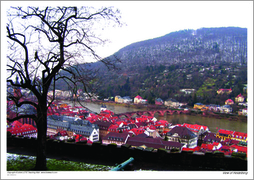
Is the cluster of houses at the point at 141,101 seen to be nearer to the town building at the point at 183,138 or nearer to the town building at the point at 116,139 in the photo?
the town building at the point at 183,138

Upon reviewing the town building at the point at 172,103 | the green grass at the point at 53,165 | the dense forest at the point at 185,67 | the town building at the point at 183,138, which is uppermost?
the dense forest at the point at 185,67

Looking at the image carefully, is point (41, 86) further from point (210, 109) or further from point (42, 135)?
Result: point (210, 109)

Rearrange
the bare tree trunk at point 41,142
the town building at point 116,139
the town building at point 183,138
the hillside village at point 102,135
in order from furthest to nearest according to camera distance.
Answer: the town building at point 183,138 < the town building at point 116,139 < the hillside village at point 102,135 < the bare tree trunk at point 41,142

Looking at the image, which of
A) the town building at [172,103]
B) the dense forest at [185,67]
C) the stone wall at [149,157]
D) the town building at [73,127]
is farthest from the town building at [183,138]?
the town building at [172,103]

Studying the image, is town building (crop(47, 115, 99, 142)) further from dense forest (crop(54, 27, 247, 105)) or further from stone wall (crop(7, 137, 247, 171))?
stone wall (crop(7, 137, 247, 171))

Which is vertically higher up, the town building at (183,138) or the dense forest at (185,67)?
the dense forest at (185,67)
